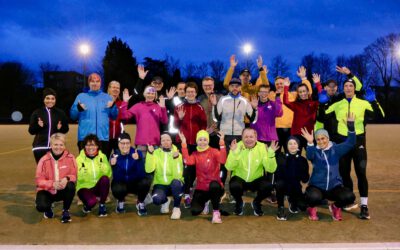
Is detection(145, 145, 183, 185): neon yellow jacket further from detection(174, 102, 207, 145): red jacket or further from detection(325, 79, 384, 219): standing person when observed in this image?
detection(325, 79, 384, 219): standing person

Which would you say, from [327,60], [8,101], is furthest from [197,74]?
[8,101]

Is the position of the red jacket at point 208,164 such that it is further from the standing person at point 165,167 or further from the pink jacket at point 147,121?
the pink jacket at point 147,121

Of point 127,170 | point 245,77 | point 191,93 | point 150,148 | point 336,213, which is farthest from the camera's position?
point 245,77

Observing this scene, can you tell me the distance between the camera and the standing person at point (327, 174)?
5.87m

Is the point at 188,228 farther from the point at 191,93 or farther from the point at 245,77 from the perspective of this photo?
the point at 245,77

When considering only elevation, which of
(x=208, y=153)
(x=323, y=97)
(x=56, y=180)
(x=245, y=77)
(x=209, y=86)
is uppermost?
(x=245, y=77)

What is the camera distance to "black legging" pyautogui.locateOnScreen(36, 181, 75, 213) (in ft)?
18.9

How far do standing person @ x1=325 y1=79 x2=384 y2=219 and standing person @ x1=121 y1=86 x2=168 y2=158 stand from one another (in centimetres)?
296

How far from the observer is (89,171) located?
6.35 metres

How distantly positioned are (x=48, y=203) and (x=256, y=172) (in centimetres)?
314

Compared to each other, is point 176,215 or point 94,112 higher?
point 94,112

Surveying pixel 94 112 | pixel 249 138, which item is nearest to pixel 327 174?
pixel 249 138

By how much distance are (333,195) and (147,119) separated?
11.0 ft

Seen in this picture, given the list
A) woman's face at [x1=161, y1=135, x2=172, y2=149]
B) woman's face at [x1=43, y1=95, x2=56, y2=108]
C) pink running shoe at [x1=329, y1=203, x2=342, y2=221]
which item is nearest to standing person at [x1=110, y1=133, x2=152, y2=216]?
woman's face at [x1=161, y1=135, x2=172, y2=149]
